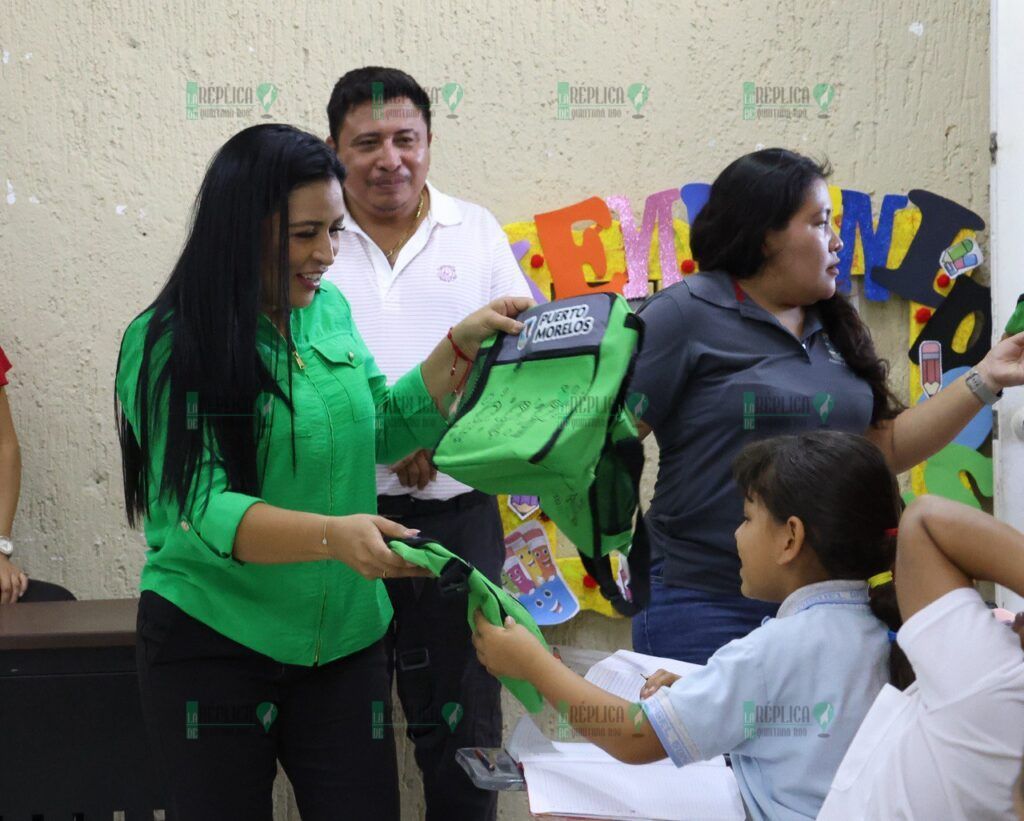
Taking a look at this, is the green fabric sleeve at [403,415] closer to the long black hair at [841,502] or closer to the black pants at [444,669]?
the black pants at [444,669]

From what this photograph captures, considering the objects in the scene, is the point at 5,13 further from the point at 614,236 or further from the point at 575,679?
the point at 575,679

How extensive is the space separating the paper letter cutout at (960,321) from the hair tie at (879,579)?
1.22 metres

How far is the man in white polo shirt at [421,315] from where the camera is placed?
215 centimetres

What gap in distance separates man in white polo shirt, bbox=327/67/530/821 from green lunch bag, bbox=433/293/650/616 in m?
0.53

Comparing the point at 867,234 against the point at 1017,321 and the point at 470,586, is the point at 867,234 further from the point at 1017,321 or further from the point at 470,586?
the point at 470,586

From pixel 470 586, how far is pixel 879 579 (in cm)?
59

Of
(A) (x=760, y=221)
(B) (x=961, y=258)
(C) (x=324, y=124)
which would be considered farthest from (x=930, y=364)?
(C) (x=324, y=124)

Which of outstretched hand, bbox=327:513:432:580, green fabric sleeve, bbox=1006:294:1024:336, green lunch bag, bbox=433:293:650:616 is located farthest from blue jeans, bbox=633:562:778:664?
green fabric sleeve, bbox=1006:294:1024:336

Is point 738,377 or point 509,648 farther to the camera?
point 738,377

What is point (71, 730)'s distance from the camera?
84.7 inches

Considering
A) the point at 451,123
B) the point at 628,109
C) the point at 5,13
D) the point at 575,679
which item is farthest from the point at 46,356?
the point at 575,679

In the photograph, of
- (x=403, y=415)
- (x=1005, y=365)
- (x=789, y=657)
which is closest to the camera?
(x=789, y=657)

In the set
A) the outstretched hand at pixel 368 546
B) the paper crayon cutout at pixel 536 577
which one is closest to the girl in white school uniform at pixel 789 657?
the outstretched hand at pixel 368 546

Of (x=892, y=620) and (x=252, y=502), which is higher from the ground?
(x=252, y=502)
